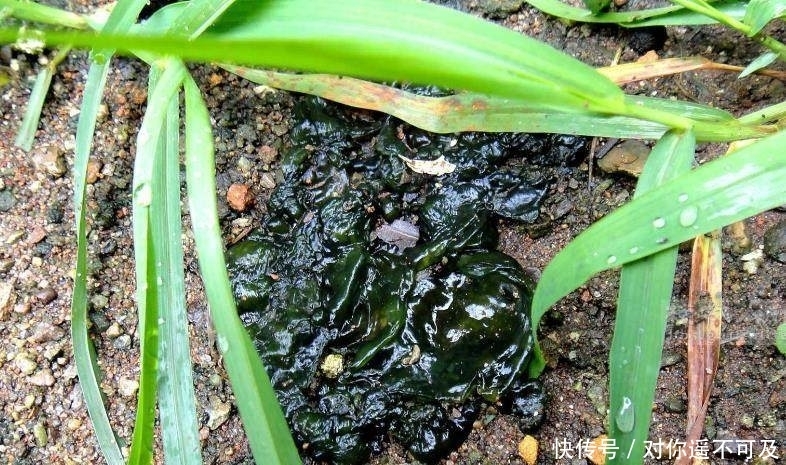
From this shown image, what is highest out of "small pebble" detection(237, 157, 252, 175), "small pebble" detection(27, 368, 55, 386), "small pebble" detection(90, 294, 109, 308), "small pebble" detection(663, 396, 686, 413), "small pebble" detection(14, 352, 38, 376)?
"small pebble" detection(237, 157, 252, 175)

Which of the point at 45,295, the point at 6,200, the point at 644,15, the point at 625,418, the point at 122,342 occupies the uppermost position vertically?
the point at 644,15

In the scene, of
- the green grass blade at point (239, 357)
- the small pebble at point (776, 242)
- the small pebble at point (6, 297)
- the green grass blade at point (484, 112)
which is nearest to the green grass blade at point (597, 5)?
the green grass blade at point (484, 112)

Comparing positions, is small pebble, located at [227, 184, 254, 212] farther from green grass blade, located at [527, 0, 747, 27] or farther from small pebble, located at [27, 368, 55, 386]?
green grass blade, located at [527, 0, 747, 27]

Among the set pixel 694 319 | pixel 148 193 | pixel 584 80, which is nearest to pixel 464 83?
pixel 584 80

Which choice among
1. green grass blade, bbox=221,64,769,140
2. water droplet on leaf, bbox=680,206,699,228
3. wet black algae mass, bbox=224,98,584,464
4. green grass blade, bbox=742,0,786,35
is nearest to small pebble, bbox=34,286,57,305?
wet black algae mass, bbox=224,98,584,464

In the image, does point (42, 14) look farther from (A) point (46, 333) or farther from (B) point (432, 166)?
(B) point (432, 166)

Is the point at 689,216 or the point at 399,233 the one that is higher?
the point at 399,233

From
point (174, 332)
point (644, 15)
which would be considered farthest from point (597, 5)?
point (174, 332)
